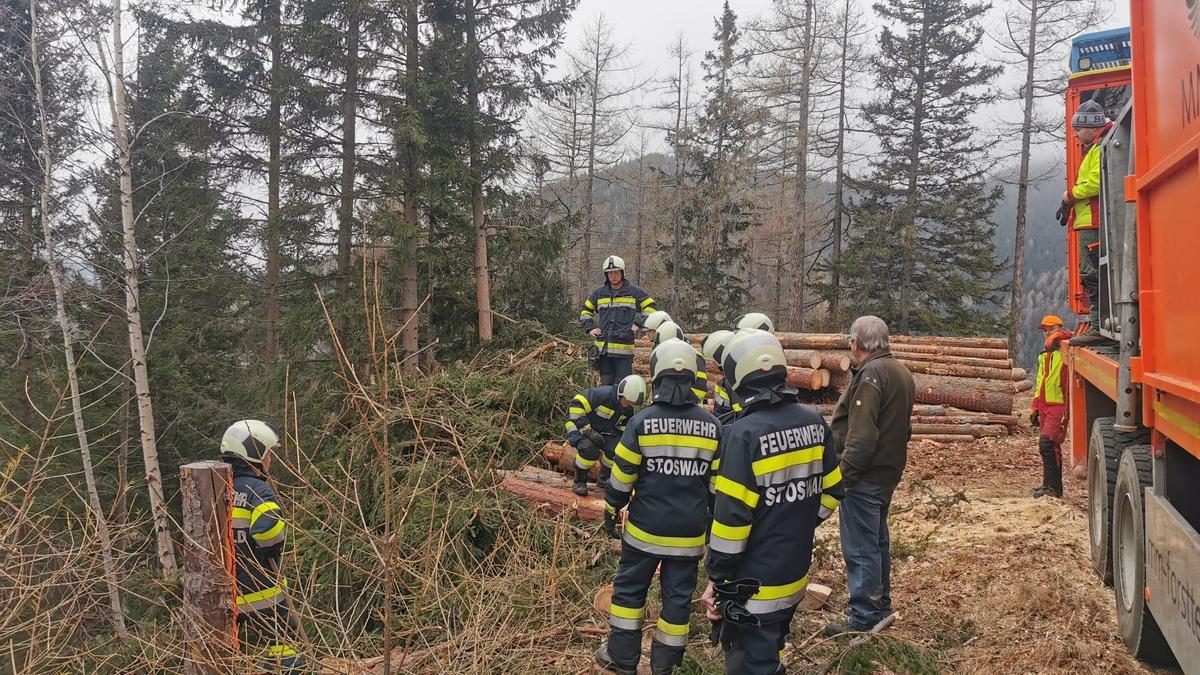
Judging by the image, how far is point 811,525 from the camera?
369 centimetres

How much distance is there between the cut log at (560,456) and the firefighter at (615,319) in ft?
3.66

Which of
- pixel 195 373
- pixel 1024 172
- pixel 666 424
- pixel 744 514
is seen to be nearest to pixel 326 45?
pixel 195 373

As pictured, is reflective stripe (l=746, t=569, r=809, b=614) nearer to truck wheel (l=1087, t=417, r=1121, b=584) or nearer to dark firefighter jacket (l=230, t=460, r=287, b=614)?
truck wheel (l=1087, t=417, r=1121, b=584)

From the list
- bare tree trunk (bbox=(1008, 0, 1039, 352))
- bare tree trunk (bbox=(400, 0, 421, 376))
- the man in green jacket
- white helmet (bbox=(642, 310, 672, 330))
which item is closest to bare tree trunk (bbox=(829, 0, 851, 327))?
bare tree trunk (bbox=(1008, 0, 1039, 352))

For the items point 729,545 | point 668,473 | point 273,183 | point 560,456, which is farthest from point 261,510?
point 273,183

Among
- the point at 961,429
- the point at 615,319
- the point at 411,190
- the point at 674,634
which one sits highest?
the point at 411,190

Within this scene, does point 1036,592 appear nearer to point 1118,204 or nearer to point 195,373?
point 1118,204

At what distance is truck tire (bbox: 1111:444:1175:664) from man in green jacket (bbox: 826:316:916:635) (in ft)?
3.97

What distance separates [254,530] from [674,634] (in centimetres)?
285

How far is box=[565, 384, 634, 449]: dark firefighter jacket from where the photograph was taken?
22.7 feet

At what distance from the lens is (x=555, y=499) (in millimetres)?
7531

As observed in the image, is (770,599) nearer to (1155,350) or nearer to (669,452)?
(669,452)

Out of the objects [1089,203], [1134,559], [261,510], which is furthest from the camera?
[1089,203]

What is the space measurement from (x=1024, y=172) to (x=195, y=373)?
25570 millimetres
